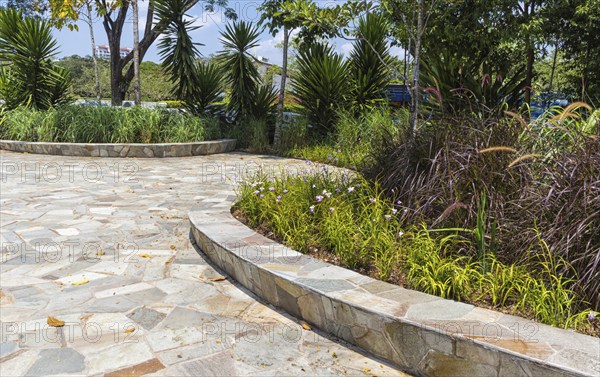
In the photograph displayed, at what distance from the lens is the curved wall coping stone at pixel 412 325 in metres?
1.94

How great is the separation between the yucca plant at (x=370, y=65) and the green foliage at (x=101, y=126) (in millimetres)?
3253

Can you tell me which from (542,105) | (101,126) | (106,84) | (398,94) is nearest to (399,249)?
(542,105)

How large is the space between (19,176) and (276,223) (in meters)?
5.07

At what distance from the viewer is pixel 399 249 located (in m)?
2.98

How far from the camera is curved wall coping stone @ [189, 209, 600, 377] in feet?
6.37

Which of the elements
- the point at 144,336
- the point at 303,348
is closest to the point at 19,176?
the point at 144,336

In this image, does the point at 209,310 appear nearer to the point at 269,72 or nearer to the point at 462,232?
the point at 462,232

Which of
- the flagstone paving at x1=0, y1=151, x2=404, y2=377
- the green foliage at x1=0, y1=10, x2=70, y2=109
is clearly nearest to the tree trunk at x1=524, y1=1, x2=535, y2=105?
the flagstone paving at x1=0, y1=151, x2=404, y2=377

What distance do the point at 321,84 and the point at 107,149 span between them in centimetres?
430

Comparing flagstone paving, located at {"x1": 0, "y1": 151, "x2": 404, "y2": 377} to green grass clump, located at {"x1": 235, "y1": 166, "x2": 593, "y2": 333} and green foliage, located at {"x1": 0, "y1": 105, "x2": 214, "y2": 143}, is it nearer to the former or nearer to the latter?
green grass clump, located at {"x1": 235, "y1": 166, "x2": 593, "y2": 333}

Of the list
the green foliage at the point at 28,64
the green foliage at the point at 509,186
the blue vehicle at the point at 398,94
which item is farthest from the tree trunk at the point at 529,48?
the green foliage at the point at 28,64

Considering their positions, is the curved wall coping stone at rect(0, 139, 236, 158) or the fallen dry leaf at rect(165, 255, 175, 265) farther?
the curved wall coping stone at rect(0, 139, 236, 158)

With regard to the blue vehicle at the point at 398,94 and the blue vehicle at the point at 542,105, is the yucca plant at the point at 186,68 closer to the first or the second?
the blue vehicle at the point at 398,94

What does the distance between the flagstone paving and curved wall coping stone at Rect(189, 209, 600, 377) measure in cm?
12
